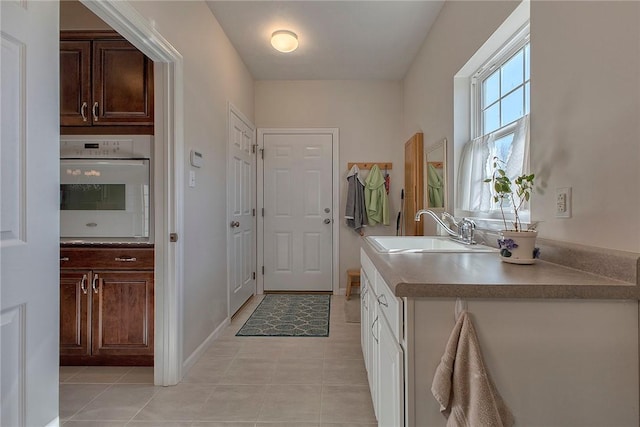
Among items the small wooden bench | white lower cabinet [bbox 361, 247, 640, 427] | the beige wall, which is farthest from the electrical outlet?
the beige wall

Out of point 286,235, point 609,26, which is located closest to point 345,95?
point 286,235

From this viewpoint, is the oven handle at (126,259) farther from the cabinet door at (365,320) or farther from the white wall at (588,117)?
the white wall at (588,117)

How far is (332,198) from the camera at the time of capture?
3.95 m

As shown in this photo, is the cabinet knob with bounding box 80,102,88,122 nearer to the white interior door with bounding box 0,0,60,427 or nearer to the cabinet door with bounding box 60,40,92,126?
the cabinet door with bounding box 60,40,92,126

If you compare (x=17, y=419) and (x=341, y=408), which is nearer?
(x=17, y=419)

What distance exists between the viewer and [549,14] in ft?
4.26

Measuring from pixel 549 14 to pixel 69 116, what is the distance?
2565 mm

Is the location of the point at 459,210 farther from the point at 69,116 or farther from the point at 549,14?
the point at 69,116

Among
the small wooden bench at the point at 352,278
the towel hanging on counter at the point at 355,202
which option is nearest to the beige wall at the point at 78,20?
the towel hanging on counter at the point at 355,202

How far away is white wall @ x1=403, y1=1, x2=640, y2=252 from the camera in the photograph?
3.14 feet

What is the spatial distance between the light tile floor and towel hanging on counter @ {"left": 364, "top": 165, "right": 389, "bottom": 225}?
5.51 ft

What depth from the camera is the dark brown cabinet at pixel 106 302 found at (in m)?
2.03

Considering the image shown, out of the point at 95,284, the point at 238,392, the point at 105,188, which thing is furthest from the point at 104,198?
the point at 238,392

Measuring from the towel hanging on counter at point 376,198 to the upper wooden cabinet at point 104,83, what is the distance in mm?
2410
